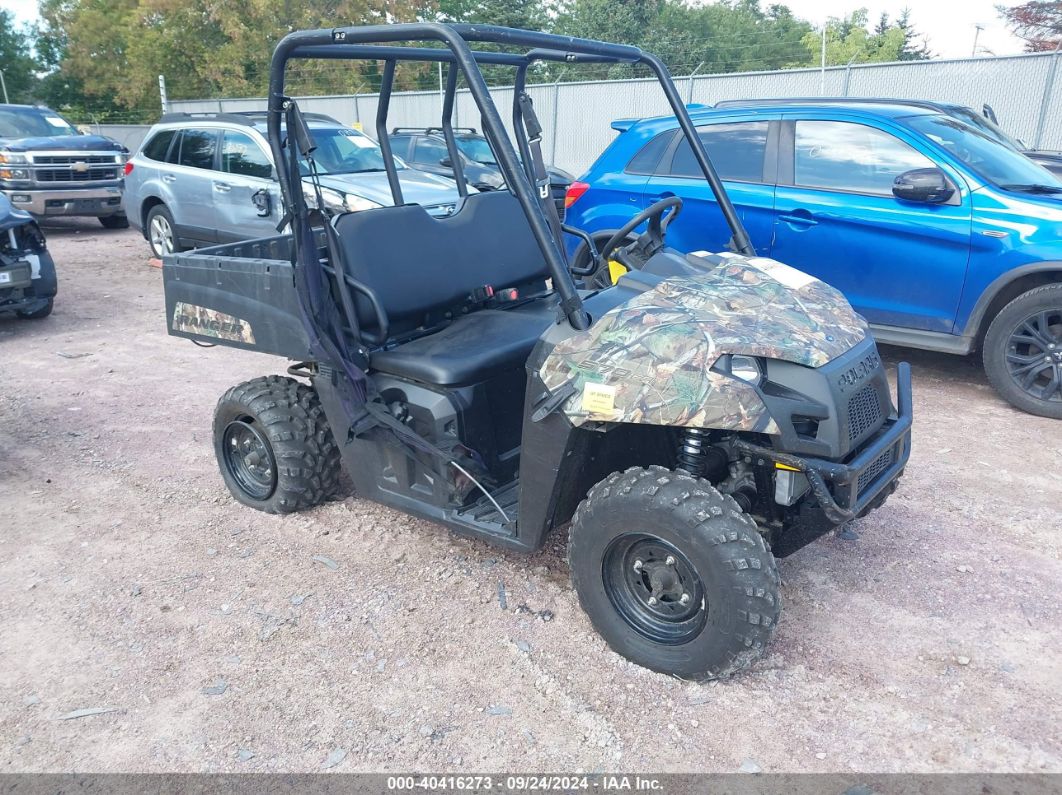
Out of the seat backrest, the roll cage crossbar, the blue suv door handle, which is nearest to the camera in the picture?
the roll cage crossbar

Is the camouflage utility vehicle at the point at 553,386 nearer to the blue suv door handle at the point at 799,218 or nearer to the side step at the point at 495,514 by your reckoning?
the side step at the point at 495,514

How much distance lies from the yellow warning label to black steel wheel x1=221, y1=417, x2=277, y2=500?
1906 mm

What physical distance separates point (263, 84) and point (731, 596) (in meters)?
30.9

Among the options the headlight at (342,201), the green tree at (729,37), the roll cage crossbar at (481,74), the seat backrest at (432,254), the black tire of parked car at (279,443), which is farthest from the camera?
the green tree at (729,37)

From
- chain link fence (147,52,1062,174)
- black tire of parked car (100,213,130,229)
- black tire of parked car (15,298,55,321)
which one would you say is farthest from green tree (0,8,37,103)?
black tire of parked car (15,298,55,321)

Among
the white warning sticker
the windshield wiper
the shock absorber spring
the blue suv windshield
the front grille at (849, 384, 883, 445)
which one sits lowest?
the shock absorber spring

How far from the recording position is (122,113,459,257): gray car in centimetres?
852

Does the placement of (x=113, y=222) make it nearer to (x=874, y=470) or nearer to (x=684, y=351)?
(x=684, y=351)

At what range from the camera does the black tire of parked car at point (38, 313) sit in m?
7.64

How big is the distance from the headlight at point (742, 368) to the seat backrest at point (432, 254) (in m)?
1.24

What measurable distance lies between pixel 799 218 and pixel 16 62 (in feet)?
146

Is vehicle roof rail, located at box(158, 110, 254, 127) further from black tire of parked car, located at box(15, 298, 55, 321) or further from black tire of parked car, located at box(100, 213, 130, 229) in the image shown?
black tire of parked car, located at box(100, 213, 130, 229)

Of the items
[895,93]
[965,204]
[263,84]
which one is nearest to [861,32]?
[263,84]

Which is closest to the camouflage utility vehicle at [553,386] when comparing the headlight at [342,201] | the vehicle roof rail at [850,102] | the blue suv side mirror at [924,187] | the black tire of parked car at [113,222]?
the blue suv side mirror at [924,187]
